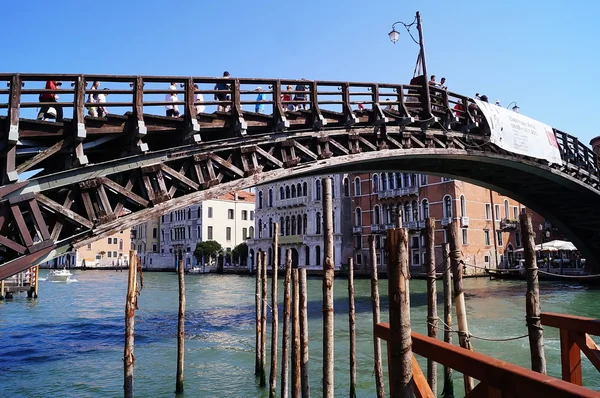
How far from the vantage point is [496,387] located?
2.36 meters

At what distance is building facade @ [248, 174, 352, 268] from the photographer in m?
41.2

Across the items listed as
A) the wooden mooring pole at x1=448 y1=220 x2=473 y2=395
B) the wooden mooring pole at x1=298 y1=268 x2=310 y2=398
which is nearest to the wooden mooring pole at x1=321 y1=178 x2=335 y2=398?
the wooden mooring pole at x1=298 y1=268 x2=310 y2=398

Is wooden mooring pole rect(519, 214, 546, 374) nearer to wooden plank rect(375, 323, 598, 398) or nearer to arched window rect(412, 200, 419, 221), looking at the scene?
wooden plank rect(375, 323, 598, 398)

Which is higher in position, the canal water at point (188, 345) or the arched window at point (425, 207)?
the arched window at point (425, 207)

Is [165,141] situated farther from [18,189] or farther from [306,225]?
[306,225]

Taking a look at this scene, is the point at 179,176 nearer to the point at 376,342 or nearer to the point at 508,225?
the point at 376,342

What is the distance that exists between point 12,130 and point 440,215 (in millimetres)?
30638

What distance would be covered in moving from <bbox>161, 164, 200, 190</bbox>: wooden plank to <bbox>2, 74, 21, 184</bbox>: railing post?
213cm

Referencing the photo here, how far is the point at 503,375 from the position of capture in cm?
230

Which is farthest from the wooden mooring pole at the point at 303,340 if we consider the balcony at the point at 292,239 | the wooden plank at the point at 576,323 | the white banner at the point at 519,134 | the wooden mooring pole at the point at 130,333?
the balcony at the point at 292,239

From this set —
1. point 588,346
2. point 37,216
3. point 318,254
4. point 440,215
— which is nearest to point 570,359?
point 588,346

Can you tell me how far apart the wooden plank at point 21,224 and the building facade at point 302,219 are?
34.3 metres

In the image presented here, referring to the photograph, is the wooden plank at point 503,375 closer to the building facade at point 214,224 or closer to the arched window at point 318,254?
the arched window at point 318,254

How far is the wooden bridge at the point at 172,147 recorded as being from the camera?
6844mm
